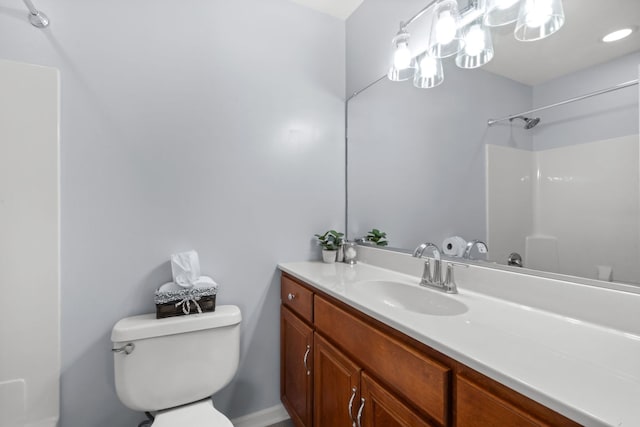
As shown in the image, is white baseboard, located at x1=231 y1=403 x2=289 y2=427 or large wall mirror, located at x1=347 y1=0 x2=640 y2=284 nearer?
large wall mirror, located at x1=347 y1=0 x2=640 y2=284

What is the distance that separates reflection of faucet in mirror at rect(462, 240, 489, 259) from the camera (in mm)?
1107

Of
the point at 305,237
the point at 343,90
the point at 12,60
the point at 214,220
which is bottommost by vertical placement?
the point at 305,237

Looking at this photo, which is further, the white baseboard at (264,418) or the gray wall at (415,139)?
the white baseboard at (264,418)

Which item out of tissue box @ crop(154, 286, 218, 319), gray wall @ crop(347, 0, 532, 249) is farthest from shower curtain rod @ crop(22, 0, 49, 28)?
gray wall @ crop(347, 0, 532, 249)

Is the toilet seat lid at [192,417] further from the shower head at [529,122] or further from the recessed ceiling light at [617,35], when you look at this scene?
the recessed ceiling light at [617,35]

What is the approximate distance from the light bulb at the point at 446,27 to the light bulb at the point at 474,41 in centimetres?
6

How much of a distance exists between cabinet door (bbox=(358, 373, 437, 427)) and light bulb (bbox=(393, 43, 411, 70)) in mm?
1375

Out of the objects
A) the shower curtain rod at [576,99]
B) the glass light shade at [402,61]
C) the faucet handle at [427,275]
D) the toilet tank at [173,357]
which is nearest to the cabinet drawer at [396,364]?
the faucet handle at [427,275]

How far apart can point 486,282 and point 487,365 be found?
58 centimetres

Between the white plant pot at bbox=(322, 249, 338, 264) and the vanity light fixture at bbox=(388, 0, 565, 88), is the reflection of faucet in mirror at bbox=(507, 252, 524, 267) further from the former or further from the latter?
the white plant pot at bbox=(322, 249, 338, 264)

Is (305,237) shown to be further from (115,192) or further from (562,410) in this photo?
(562,410)

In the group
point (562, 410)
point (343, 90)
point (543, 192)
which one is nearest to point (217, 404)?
point (562, 410)

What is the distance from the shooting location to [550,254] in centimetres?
92

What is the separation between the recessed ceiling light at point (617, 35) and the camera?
0.77 metres
